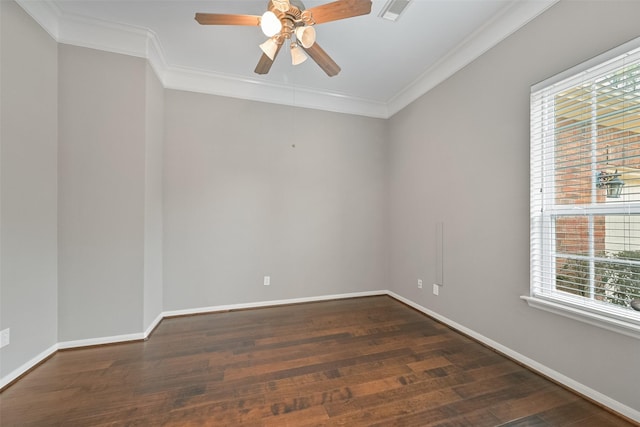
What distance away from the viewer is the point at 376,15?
223cm

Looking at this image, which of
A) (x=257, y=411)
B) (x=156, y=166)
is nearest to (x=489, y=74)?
(x=257, y=411)

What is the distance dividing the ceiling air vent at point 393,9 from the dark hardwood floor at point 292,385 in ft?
9.57

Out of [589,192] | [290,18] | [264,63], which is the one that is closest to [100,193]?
[264,63]

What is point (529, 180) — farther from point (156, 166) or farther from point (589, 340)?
point (156, 166)

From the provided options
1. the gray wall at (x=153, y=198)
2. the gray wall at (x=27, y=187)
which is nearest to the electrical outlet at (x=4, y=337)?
the gray wall at (x=27, y=187)

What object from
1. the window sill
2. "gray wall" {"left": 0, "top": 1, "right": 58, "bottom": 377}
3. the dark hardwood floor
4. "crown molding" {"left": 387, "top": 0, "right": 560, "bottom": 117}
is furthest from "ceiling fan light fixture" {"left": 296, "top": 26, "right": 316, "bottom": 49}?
the window sill

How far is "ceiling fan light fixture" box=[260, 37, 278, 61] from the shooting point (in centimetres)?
187

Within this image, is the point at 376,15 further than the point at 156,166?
No

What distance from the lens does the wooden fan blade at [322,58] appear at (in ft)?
6.47

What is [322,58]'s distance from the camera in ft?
6.79

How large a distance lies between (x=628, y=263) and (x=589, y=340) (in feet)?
1.84

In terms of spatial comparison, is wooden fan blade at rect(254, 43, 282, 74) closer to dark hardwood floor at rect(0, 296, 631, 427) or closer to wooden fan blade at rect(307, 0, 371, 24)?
wooden fan blade at rect(307, 0, 371, 24)

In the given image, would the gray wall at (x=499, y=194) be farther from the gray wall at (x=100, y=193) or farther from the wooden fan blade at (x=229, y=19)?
the gray wall at (x=100, y=193)

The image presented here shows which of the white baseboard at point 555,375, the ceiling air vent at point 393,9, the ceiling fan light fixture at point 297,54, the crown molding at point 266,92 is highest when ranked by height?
the ceiling air vent at point 393,9
